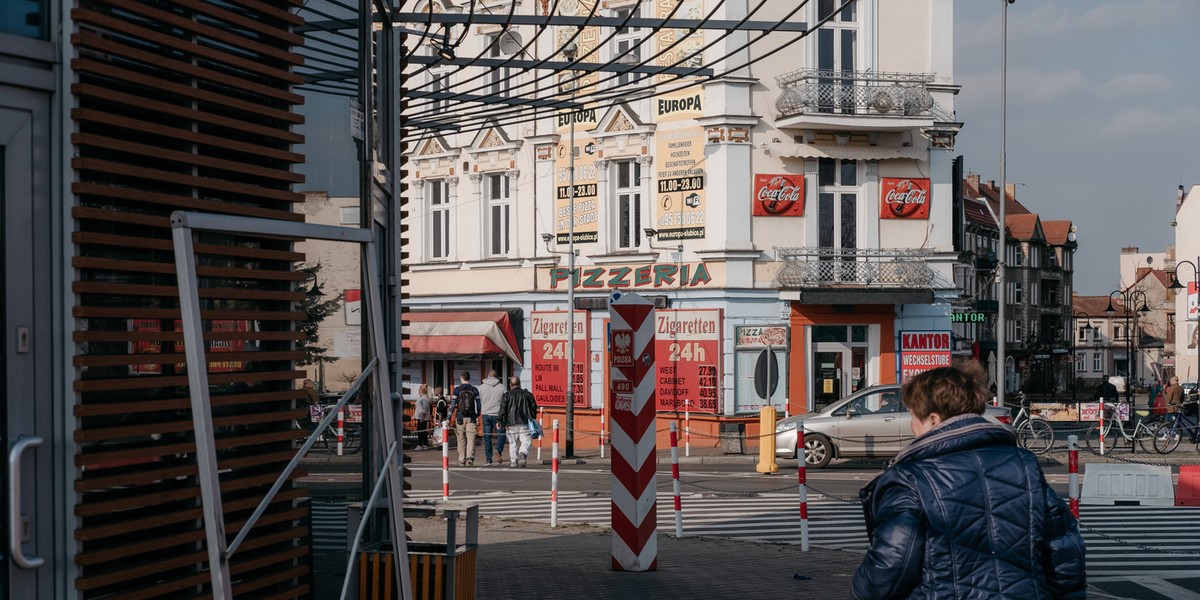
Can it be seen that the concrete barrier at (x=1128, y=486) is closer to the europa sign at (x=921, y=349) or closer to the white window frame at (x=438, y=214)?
the europa sign at (x=921, y=349)

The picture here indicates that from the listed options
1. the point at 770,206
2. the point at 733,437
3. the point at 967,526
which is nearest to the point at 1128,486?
the point at 733,437

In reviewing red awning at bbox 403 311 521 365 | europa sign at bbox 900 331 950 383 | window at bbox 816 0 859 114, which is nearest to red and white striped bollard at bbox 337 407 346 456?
window at bbox 816 0 859 114

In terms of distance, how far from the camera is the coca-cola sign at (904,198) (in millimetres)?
34188

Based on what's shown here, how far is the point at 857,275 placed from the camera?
111ft

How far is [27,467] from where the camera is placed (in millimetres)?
4613

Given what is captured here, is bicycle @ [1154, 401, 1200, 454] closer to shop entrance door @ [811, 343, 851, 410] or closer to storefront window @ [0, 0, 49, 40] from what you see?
shop entrance door @ [811, 343, 851, 410]

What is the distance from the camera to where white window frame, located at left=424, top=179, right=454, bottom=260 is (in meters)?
40.1

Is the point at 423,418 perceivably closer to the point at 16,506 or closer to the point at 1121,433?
the point at 1121,433

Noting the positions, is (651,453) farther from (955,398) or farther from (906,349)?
(906,349)

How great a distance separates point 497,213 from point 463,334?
11.2 feet

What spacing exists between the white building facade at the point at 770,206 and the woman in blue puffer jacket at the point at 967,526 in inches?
1089

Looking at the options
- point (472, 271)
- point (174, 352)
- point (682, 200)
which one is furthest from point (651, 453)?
point (472, 271)

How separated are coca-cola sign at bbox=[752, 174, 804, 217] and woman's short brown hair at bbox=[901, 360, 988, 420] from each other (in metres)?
28.6

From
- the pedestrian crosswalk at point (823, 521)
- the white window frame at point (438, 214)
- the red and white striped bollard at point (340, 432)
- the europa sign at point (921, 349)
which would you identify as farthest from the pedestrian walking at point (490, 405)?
the red and white striped bollard at point (340, 432)
